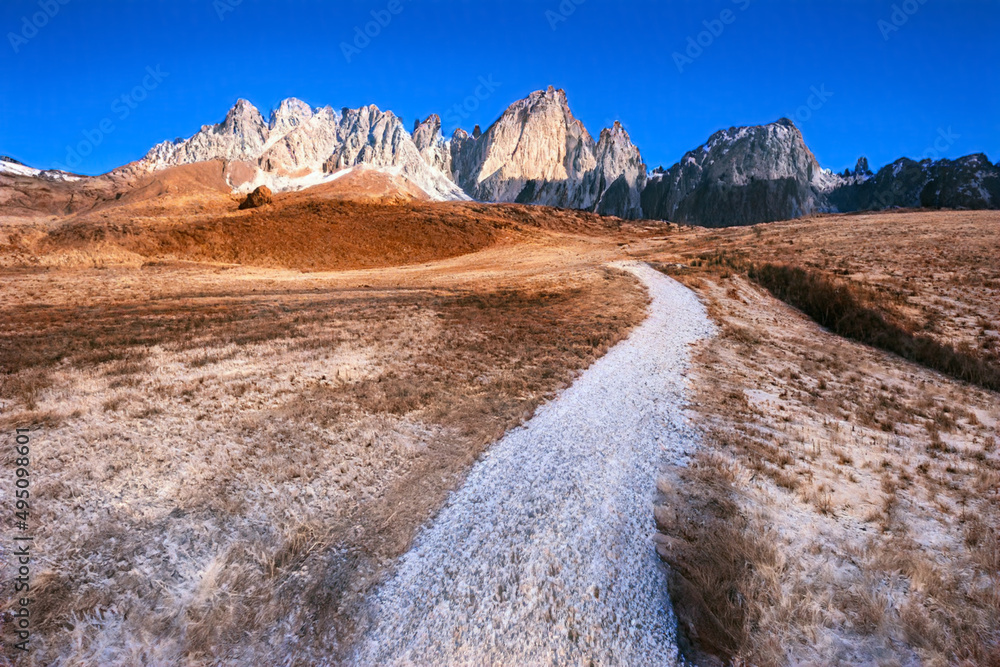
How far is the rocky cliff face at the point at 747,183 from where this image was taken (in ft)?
462

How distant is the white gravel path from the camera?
4734 millimetres

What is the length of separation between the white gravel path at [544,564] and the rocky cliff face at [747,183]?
162100 millimetres

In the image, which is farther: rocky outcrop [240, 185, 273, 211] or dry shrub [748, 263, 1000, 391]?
rocky outcrop [240, 185, 273, 211]

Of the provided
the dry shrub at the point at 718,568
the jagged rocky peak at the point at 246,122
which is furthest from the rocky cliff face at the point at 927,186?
the jagged rocky peak at the point at 246,122

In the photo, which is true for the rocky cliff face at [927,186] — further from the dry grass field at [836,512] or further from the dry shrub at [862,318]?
the dry grass field at [836,512]

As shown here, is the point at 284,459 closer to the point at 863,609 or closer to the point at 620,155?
the point at 863,609

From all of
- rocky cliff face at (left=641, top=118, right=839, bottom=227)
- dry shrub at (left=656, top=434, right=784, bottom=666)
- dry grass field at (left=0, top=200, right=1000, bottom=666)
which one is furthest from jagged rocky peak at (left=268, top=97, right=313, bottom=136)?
dry shrub at (left=656, top=434, right=784, bottom=666)

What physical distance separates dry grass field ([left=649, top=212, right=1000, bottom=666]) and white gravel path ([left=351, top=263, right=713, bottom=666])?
1.90ft

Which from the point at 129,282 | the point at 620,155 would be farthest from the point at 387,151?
the point at 129,282

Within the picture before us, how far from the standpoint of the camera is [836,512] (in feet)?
22.4

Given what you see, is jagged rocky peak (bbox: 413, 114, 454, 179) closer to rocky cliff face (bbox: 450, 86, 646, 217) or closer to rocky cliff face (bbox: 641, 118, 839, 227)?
rocky cliff face (bbox: 450, 86, 646, 217)

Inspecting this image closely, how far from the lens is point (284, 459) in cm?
782

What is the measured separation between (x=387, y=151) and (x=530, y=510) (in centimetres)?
16448

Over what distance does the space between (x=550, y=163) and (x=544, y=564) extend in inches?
6647
